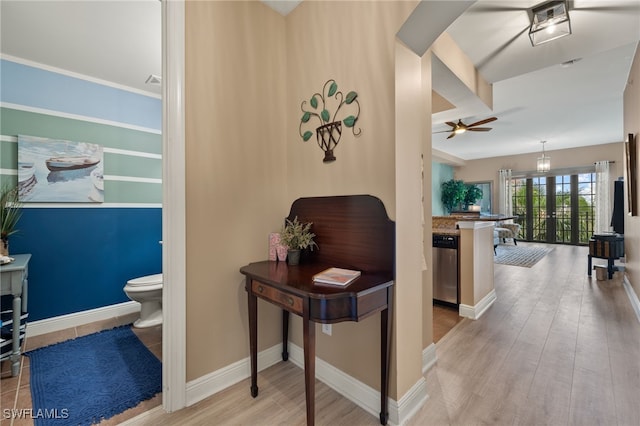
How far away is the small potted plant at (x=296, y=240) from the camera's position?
183 centimetres

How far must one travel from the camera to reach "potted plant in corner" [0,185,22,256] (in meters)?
2.18

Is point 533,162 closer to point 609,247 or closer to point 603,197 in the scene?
point 603,197

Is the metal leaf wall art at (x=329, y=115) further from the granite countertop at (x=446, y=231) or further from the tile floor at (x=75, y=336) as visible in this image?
the tile floor at (x=75, y=336)

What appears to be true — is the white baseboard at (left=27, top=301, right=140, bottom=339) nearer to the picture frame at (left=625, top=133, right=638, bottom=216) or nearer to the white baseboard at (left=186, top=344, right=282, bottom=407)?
the white baseboard at (left=186, top=344, right=282, bottom=407)

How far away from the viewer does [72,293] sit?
2.70m

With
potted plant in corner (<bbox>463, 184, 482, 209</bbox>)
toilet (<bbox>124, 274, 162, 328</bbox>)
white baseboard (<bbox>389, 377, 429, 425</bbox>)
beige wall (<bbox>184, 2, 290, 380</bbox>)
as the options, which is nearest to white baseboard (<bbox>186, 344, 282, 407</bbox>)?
beige wall (<bbox>184, 2, 290, 380</bbox>)

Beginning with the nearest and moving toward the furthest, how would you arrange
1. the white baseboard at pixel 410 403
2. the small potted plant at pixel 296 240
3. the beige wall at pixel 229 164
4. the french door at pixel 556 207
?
the white baseboard at pixel 410 403 < the beige wall at pixel 229 164 < the small potted plant at pixel 296 240 < the french door at pixel 556 207

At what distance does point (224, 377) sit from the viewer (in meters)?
1.77

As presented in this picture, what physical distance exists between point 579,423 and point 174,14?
3156 millimetres

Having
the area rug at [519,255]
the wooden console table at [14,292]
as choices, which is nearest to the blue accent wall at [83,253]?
the wooden console table at [14,292]

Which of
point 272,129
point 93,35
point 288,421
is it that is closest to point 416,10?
point 272,129

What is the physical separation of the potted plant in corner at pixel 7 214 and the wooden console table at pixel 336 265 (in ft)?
6.86

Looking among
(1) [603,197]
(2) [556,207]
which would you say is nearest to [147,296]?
(1) [603,197]

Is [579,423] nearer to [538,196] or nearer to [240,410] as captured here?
[240,410]
